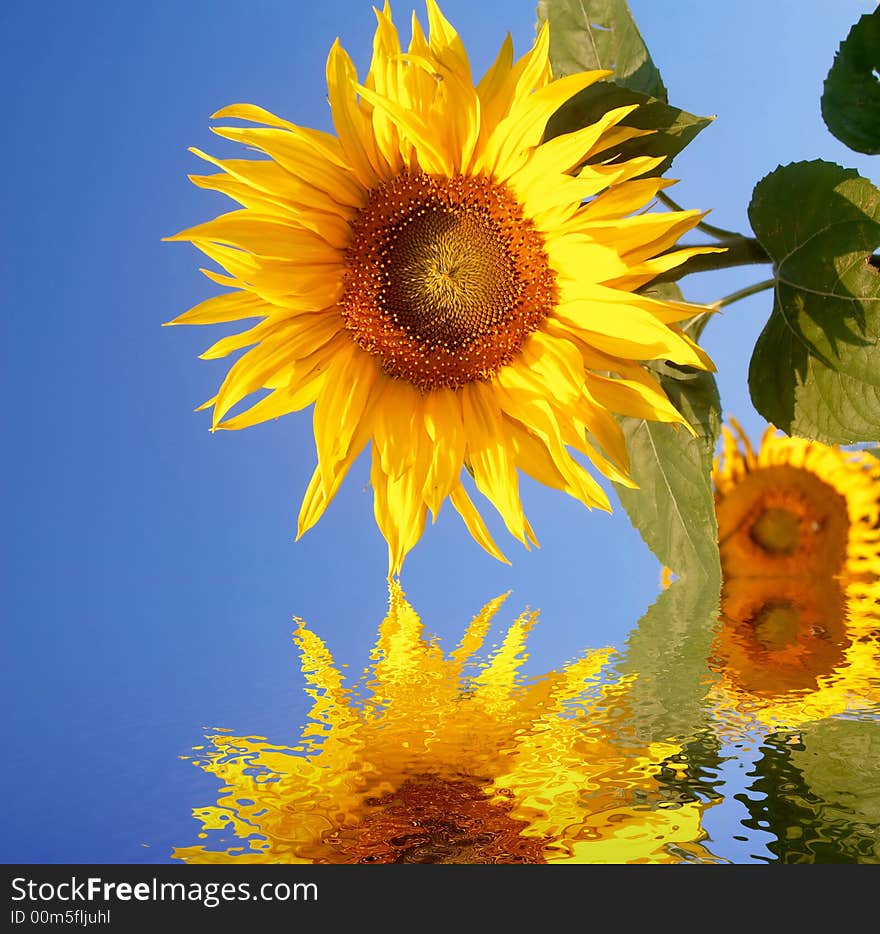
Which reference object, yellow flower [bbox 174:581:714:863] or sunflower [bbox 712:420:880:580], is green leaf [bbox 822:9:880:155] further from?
sunflower [bbox 712:420:880:580]

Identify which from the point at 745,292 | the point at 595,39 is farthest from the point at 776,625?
the point at 595,39

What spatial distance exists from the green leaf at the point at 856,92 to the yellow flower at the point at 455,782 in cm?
87

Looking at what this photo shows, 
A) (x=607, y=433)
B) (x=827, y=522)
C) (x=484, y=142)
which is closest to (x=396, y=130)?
(x=484, y=142)

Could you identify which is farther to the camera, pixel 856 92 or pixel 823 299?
pixel 856 92

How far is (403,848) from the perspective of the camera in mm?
836

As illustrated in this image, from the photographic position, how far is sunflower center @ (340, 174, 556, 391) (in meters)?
1.28

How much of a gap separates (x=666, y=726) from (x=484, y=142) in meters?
0.72

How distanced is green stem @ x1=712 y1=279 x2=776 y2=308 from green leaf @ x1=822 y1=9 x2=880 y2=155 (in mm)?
265

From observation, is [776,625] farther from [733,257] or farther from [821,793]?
[821,793]

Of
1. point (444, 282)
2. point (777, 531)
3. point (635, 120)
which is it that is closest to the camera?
point (635, 120)

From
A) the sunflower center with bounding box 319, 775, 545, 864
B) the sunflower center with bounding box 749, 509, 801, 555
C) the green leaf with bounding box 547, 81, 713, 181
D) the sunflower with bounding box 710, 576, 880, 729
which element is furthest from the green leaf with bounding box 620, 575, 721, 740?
the green leaf with bounding box 547, 81, 713, 181

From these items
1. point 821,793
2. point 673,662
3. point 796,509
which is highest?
point 796,509

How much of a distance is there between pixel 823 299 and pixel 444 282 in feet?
1.64

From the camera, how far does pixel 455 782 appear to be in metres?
0.99
